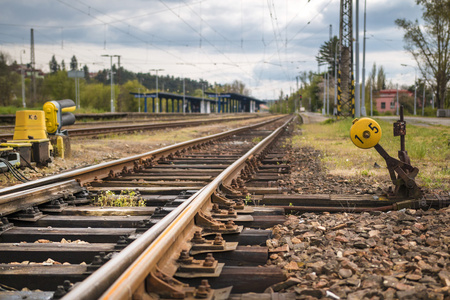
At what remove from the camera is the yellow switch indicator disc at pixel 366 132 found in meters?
4.96

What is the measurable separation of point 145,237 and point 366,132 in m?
2.94

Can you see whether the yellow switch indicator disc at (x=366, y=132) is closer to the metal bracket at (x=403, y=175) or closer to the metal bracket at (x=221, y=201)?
the metal bracket at (x=403, y=175)

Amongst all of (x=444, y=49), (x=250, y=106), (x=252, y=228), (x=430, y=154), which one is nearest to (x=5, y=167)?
(x=252, y=228)

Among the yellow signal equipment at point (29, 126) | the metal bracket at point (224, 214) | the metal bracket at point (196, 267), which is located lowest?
the metal bracket at point (196, 267)

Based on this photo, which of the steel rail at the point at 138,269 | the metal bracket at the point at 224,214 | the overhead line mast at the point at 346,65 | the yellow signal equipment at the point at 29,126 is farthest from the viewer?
the overhead line mast at the point at 346,65

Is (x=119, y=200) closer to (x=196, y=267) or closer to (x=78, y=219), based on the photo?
(x=78, y=219)

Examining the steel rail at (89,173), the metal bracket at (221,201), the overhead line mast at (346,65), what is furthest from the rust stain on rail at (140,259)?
the overhead line mast at (346,65)

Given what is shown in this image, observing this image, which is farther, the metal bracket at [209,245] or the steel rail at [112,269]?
the metal bracket at [209,245]

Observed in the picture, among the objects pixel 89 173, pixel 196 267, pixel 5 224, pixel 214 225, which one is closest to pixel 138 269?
pixel 196 267

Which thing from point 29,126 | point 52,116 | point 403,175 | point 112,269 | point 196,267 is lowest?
point 196,267

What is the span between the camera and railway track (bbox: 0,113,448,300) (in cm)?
246

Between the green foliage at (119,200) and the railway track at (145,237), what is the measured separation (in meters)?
0.05

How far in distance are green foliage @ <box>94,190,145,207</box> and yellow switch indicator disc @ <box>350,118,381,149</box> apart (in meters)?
2.39

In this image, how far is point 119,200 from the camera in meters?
4.82
